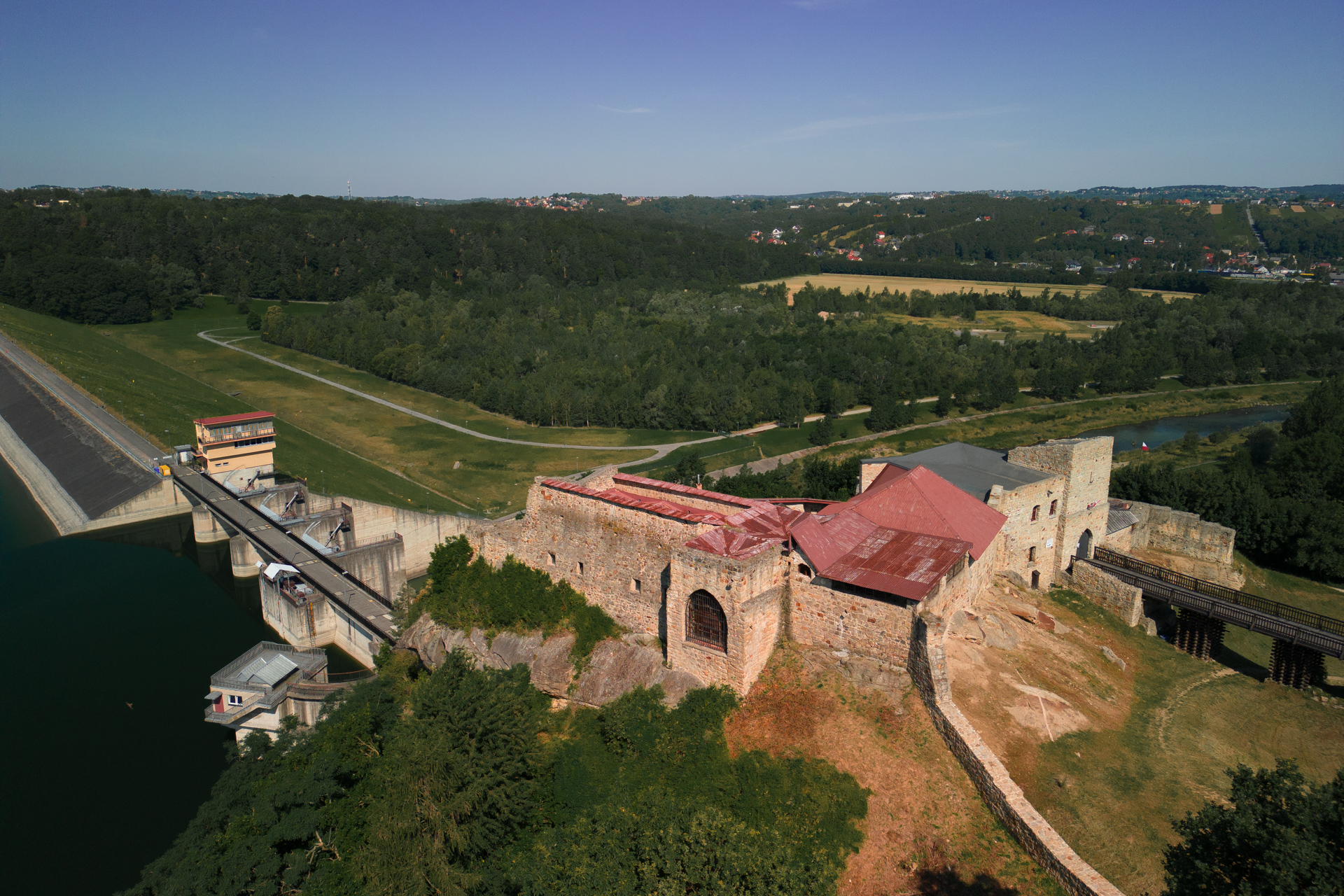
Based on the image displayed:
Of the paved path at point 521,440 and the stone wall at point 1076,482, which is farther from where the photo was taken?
the paved path at point 521,440

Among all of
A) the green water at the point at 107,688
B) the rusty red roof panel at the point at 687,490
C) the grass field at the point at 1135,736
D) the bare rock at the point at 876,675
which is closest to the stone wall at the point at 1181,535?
the grass field at the point at 1135,736

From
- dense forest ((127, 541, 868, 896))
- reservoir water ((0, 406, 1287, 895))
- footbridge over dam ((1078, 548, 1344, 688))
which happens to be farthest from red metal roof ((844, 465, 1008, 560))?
reservoir water ((0, 406, 1287, 895))

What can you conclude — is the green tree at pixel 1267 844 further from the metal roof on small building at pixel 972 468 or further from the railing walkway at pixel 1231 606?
the metal roof on small building at pixel 972 468

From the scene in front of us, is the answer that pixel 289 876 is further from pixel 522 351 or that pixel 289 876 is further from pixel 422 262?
pixel 422 262

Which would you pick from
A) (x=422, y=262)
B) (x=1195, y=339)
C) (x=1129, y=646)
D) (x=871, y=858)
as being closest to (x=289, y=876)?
(x=871, y=858)

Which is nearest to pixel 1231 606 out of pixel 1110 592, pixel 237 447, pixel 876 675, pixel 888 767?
pixel 1110 592

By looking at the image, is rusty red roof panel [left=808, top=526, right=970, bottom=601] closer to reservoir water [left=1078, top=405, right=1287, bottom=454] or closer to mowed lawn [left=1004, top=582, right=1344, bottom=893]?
mowed lawn [left=1004, top=582, right=1344, bottom=893]
